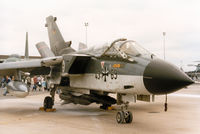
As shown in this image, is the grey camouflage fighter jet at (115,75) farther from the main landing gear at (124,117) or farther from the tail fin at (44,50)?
the tail fin at (44,50)

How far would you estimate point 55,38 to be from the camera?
41.1 ft

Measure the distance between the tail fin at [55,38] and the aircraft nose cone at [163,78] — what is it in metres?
6.48

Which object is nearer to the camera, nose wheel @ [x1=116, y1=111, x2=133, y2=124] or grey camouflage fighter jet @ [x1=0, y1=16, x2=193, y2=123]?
grey camouflage fighter jet @ [x1=0, y1=16, x2=193, y2=123]

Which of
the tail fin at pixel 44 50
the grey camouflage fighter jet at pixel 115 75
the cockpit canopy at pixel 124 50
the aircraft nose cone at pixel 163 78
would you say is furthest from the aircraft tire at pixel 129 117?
the tail fin at pixel 44 50

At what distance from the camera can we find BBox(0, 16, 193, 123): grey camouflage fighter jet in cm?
612

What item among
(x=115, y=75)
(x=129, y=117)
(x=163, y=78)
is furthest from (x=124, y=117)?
(x=163, y=78)

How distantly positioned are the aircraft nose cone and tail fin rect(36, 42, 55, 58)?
6.87 m

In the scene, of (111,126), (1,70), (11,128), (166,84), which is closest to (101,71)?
(111,126)

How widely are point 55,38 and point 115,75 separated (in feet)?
20.3

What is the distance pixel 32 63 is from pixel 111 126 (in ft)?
14.9

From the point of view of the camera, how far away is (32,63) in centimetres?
994

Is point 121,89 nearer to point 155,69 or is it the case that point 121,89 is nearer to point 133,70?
point 133,70

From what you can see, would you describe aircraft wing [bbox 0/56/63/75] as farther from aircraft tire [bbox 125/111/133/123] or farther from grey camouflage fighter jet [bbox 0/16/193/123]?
aircraft tire [bbox 125/111/133/123]

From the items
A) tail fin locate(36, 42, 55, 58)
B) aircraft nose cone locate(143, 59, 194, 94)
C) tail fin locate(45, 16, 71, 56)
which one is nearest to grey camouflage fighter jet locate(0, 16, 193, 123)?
aircraft nose cone locate(143, 59, 194, 94)
